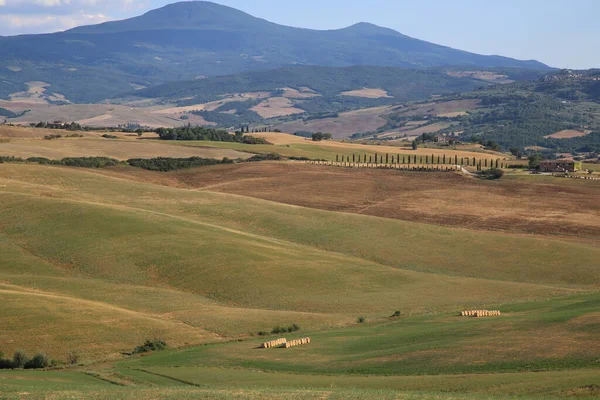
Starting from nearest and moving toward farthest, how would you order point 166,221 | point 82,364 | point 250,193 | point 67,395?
point 67,395 → point 82,364 → point 166,221 → point 250,193

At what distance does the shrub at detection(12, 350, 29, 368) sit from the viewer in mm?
52094

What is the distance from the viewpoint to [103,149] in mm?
154125

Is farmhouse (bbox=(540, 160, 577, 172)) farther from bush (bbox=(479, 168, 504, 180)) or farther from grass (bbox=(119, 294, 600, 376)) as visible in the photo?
grass (bbox=(119, 294, 600, 376))

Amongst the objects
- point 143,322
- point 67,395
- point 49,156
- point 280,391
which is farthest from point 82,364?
point 49,156

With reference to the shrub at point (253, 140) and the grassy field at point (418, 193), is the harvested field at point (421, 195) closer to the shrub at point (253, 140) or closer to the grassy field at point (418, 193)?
the grassy field at point (418, 193)

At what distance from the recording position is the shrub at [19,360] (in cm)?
5209

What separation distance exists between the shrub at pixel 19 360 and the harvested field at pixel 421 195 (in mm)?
62464

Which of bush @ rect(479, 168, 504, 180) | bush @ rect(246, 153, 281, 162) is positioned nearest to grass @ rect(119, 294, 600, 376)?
bush @ rect(479, 168, 504, 180)

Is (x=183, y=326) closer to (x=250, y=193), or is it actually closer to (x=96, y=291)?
(x=96, y=291)

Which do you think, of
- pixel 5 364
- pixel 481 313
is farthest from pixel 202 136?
pixel 5 364

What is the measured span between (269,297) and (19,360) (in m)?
24.3

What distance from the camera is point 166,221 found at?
93.3 m

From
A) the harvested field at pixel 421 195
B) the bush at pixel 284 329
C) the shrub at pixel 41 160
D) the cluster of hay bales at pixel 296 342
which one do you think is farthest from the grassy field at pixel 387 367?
the shrub at pixel 41 160

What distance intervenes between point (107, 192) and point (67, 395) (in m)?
75.9
